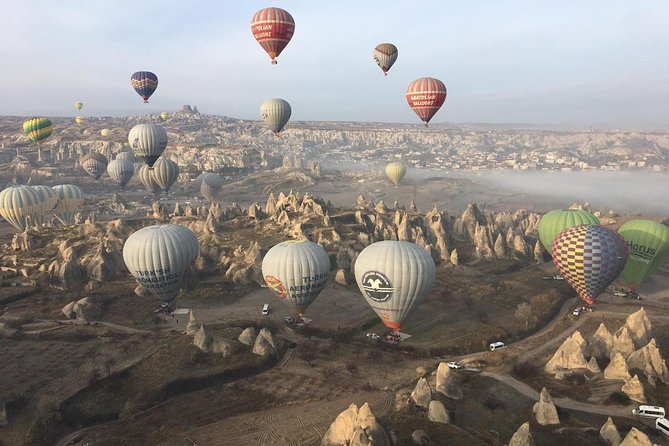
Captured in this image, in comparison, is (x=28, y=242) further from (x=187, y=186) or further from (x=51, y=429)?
(x=187, y=186)

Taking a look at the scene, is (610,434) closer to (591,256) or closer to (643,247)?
(591,256)

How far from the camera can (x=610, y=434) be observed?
31.1 m

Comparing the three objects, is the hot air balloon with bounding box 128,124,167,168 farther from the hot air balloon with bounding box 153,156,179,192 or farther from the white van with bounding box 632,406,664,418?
the white van with bounding box 632,406,664,418

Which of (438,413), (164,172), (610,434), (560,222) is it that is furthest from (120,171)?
(610,434)

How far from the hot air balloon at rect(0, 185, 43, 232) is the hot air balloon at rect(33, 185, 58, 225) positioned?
1.12 m

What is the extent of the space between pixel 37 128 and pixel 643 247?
5908 inches

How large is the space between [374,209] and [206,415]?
226 feet

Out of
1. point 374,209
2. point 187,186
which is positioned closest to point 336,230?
point 374,209

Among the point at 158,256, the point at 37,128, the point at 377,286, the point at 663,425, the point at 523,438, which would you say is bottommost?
the point at 663,425

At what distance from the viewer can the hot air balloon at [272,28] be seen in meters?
70.1

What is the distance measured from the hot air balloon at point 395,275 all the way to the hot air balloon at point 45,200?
2881 inches

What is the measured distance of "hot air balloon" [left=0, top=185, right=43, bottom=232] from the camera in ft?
277

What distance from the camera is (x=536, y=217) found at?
99812mm

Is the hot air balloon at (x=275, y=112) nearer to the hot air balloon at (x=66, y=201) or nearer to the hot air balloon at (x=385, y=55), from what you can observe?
the hot air balloon at (x=385, y=55)
